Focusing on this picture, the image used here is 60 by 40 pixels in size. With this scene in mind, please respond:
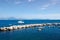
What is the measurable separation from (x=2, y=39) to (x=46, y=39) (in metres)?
11.3

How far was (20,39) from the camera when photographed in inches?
1142

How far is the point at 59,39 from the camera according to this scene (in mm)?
29094

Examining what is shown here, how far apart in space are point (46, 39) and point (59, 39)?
335cm

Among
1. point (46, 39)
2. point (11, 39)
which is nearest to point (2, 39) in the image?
point (11, 39)

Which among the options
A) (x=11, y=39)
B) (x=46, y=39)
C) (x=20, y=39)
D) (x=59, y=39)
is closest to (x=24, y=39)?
(x=20, y=39)

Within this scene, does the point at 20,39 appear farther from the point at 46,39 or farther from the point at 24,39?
the point at 46,39

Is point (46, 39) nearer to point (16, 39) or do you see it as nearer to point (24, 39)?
point (24, 39)

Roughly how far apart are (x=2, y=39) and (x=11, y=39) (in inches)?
95.4

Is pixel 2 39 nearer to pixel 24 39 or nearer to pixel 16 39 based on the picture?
pixel 16 39

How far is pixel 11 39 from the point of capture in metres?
29.3

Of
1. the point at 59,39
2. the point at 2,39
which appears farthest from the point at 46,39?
the point at 2,39

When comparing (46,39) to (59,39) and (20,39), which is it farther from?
(20,39)

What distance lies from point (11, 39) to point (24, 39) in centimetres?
335

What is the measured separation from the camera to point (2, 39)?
29.6m
